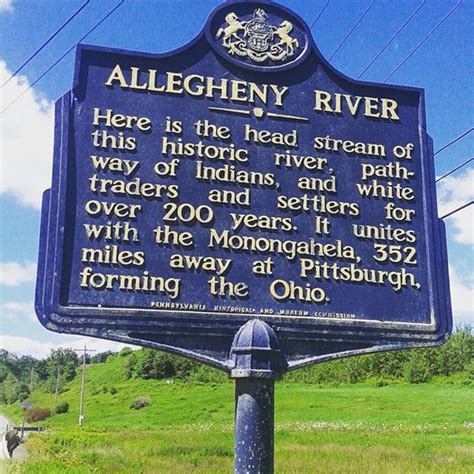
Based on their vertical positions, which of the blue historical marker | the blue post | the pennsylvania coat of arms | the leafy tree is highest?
the leafy tree

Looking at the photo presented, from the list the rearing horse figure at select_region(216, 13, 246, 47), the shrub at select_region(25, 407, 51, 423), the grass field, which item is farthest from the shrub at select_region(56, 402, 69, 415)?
the rearing horse figure at select_region(216, 13, 246, 47)

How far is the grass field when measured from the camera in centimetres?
1861

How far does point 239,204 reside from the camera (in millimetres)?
4082

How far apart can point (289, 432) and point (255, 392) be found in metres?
24.4

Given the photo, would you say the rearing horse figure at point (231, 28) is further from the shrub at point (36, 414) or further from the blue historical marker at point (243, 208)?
the shrub at point (36, 414)

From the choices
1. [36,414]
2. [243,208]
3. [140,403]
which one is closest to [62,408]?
[36,414]

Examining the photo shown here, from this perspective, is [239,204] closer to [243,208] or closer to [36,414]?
[243,208]

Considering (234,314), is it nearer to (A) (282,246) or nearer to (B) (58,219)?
(A) (282,246)

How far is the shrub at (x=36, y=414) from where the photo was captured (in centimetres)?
5331

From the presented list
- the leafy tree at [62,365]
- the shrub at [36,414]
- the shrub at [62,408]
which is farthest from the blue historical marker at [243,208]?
the leafy tree at [62,365]

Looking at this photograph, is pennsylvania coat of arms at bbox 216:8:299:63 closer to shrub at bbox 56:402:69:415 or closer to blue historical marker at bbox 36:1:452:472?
Result: blue historical marker at bbox 36:1:452:472

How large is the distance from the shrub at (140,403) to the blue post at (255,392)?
40.5 metres

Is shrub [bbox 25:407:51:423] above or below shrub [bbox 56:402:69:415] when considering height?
below

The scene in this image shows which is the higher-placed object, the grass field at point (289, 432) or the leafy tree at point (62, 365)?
the leafy tree at point (62, 365)
